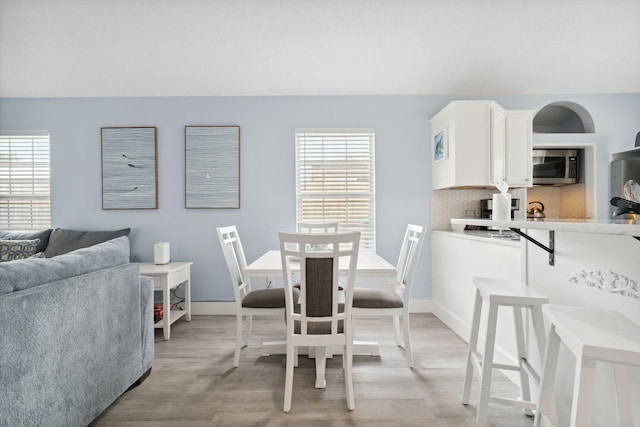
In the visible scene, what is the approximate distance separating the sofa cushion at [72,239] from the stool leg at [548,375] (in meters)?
3.65

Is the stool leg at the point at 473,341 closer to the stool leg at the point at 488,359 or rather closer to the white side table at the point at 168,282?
the stool leg at the point at 488,359

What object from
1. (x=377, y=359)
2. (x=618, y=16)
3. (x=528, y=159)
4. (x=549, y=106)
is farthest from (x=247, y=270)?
(x=549, y=106)

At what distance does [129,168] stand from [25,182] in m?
1.24

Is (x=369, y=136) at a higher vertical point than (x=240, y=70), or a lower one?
lower

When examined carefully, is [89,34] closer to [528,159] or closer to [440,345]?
[440,345]

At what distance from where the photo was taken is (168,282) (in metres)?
2.75

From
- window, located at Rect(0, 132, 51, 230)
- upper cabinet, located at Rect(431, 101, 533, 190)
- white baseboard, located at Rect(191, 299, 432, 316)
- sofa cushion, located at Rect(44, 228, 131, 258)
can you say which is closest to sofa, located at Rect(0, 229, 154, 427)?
white baseboard, located at Rect(191, 299, 432, 316)

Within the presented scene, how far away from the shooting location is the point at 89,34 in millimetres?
2705

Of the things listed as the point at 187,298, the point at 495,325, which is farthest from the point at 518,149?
the point at 187,298

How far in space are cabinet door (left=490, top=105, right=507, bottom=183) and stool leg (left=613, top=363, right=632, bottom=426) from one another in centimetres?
229

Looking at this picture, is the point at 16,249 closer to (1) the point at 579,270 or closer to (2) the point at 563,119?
(1) the point at 579,270

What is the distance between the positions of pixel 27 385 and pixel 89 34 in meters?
2.91

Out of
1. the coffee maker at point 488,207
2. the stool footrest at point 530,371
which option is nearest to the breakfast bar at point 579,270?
the stool footrest at point 530,371

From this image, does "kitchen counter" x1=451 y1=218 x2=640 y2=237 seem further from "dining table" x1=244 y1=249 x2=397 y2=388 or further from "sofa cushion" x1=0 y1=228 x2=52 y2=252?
"sofa cushion" x1=0 y1=228 x2=52 y2=252
